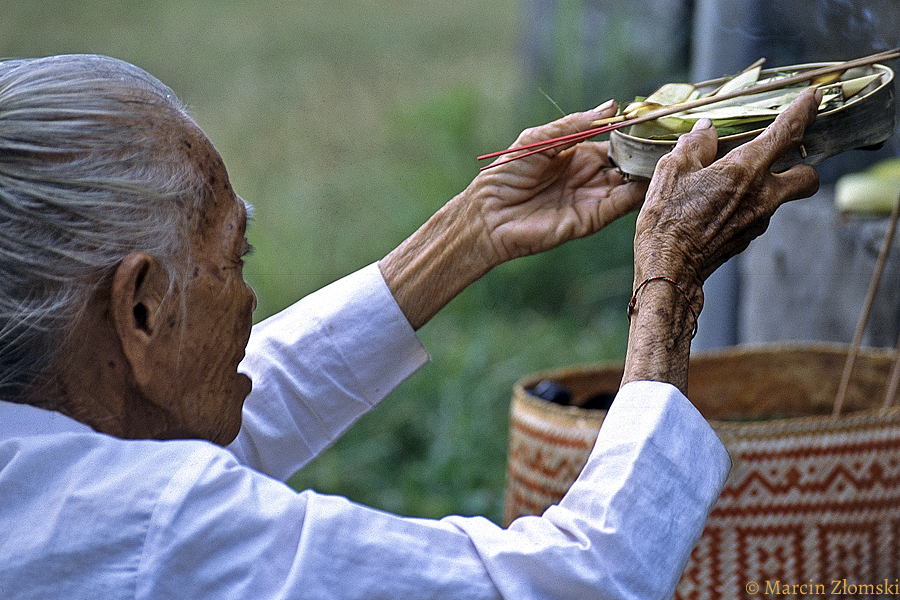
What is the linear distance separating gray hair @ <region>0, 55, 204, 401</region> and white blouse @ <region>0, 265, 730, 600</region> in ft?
0.38

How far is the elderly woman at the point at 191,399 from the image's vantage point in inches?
38.8


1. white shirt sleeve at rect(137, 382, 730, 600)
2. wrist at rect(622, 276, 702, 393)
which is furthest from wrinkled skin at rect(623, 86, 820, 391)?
white shirt sleeve at rect(137, 382, 730, 600)

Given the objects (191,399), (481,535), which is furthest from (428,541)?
(191,399)

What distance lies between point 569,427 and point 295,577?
40.0 inches

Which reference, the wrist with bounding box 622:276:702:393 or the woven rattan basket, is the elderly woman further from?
the woven rattan basket

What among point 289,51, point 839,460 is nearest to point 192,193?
point 839,460

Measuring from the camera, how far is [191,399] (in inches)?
48.1

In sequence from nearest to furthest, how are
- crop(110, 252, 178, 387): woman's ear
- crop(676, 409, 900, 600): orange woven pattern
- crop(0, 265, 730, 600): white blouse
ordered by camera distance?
crop(0, 265, 730, 600): white blouse < crop(110, 252, 178, 387): woman's ear < crop(676, 409, 900, 600): orange woven pattern

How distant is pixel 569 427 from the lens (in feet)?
6.24

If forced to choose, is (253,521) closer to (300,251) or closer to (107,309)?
(107,309)

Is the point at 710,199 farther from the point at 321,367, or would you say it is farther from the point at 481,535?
the point at 321,367

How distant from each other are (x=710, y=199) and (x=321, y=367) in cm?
76

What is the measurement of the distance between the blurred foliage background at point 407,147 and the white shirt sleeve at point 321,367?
1.48 feet

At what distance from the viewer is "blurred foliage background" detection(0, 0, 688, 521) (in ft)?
12.1
